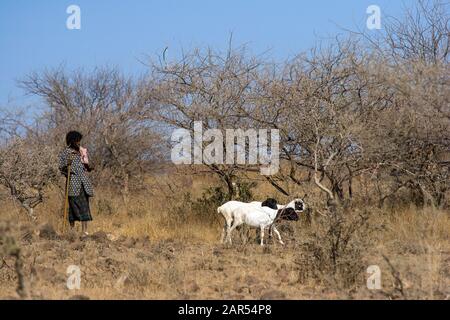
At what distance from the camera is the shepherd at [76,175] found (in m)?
10.3

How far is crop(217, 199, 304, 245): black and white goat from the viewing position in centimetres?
996

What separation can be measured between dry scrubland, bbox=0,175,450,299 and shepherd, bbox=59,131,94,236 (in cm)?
43

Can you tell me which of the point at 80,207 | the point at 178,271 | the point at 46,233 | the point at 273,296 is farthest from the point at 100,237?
the point at 273,296

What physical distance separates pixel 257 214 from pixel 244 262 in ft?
5.19

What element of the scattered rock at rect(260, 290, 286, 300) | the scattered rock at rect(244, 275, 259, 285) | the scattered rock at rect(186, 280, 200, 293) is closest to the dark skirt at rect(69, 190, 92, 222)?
the scattered rock at rect(244, 275, 259, 285)

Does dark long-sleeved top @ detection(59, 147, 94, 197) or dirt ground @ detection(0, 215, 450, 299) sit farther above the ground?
dark long-sleeved top @ detection(59, 147, 94, 197)

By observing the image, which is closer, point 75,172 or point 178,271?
point 178,271

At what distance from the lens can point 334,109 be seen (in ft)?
35.8

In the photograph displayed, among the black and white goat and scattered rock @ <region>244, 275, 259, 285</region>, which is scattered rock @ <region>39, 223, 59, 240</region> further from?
scattered rock @ <region>244, 275, 259, 285</region>

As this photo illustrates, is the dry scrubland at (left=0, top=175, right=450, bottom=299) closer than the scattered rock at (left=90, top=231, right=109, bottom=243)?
Yes

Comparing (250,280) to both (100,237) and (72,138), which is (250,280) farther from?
(72,138)

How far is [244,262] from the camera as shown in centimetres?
848
